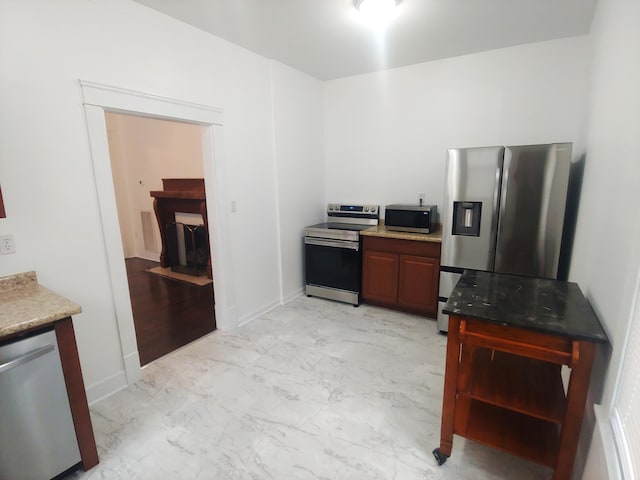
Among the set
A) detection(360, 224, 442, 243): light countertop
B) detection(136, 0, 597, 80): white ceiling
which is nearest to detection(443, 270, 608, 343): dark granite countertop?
detection(360, 224, 442, 243): light countertop

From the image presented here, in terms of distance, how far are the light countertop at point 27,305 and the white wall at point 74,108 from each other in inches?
2.8

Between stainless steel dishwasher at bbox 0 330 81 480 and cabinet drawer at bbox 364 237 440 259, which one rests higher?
cabinet drawer at bbox 364 237 440 259

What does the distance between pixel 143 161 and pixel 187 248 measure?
1803mm

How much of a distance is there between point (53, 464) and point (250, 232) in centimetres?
211

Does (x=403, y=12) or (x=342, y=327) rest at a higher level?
(x=403, y=12)

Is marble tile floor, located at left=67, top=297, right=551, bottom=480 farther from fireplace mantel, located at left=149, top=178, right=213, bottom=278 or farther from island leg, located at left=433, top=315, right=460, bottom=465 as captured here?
fireplace mantel, located at left=149, top=178, right=213, bottom=278

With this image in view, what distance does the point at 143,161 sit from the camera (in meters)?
5.30

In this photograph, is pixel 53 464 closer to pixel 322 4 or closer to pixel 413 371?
pixel 413 371

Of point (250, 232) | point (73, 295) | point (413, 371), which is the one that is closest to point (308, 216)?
point (250, 232)

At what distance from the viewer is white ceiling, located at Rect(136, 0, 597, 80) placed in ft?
7.17

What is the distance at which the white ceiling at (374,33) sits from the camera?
7.17ft

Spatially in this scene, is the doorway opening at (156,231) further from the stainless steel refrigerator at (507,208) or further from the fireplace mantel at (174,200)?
the stainless steel refrigerator at (507,208)

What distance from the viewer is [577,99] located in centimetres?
280

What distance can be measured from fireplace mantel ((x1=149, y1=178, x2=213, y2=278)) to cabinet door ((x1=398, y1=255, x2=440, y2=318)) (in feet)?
8.90
